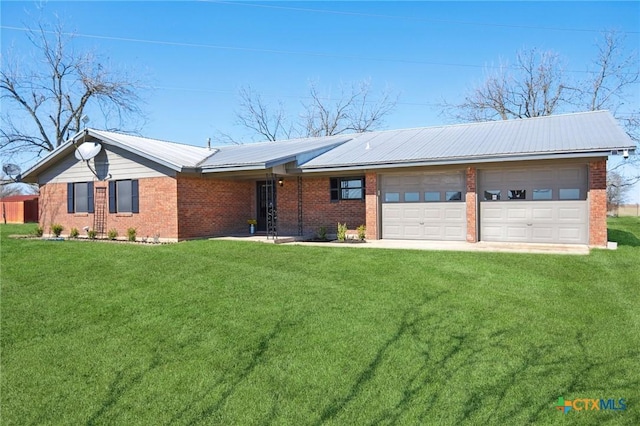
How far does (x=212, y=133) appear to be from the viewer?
4203cm

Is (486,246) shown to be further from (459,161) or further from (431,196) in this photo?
(431,196)

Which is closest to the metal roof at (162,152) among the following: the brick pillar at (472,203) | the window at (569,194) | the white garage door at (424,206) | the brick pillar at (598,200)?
the white garage door at (424,206)

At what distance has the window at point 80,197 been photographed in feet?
58.5

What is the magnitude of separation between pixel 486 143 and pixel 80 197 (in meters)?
15.2

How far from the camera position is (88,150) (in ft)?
55.3

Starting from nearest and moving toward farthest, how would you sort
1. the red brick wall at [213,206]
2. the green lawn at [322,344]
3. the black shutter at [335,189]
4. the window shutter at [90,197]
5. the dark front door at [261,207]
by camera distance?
the green lawn at [322,344], the red brick wall at [213,206], the black shutter at [335,189], the window shutter at [90,197], the dark front door at [261,207]

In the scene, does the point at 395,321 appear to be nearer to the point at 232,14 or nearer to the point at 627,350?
the point at 627,350

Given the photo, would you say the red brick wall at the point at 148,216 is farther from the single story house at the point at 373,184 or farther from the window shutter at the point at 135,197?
the window shutter at the point at 135,197

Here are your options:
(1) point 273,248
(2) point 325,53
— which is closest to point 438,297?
(1) point 273,248

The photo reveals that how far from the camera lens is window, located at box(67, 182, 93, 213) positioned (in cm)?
1783

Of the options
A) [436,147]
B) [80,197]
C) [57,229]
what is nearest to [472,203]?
[436,147]

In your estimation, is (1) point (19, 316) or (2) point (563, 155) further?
(2) point (563, 155)

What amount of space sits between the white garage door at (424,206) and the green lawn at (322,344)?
4.69 m

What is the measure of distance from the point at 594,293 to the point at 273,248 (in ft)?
25.1
